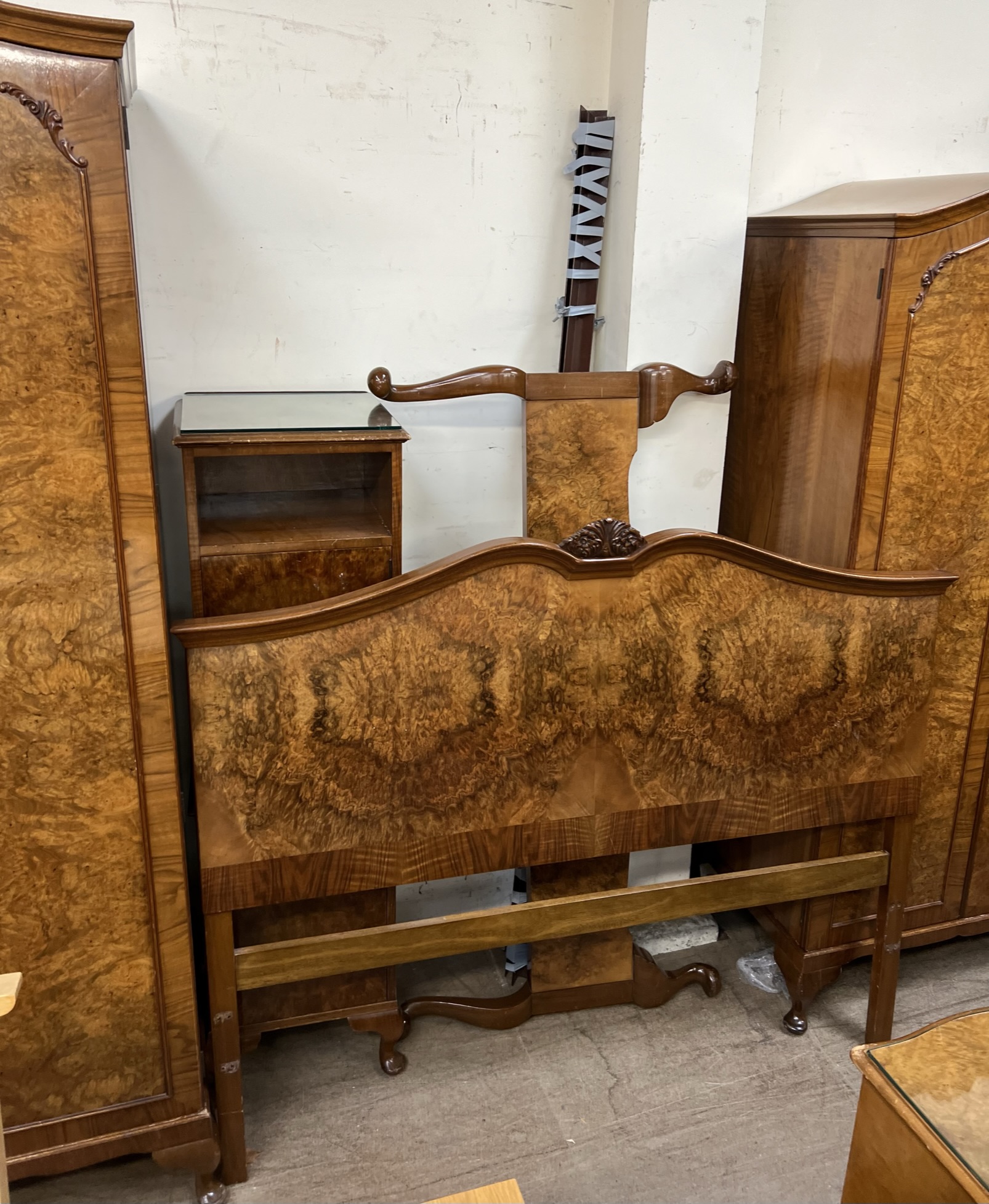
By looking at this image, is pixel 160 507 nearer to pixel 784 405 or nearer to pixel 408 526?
pixel 408 526

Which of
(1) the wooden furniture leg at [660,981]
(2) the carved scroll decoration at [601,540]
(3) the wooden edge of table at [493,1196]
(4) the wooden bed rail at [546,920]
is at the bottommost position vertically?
(1) the wooden furniture leg at [660,981]

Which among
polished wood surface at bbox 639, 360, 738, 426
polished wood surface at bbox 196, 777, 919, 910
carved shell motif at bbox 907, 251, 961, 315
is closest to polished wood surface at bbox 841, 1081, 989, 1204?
polished wood surface at bbox 196, 777, 919, 910

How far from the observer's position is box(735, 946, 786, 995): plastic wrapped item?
2449 millimetres

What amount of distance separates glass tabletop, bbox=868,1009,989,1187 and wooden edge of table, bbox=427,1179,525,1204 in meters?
0.53

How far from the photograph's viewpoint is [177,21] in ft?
6.19

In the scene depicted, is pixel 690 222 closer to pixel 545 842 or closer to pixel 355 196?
pixel 355 196

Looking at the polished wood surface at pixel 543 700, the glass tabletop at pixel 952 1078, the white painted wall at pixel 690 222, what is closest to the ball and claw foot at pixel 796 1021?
the polished wood surface at pixel 543 700

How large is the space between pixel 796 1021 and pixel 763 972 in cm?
19

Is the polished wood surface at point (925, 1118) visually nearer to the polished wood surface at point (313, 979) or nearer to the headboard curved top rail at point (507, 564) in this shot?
the headboard curved top rail at point (507, 564)

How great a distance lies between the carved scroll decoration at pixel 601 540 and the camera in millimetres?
1808

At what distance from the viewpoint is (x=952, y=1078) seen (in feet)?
4.57

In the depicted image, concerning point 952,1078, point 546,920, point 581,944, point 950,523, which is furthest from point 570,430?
point 952,1078

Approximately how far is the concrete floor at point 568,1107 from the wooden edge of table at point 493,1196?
2.36 ft

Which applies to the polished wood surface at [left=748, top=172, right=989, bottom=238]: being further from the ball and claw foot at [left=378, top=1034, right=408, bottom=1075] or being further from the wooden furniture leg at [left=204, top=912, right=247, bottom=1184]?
the ball and claw foot at [left=378, top=1034, right=408, bottom=1075]
